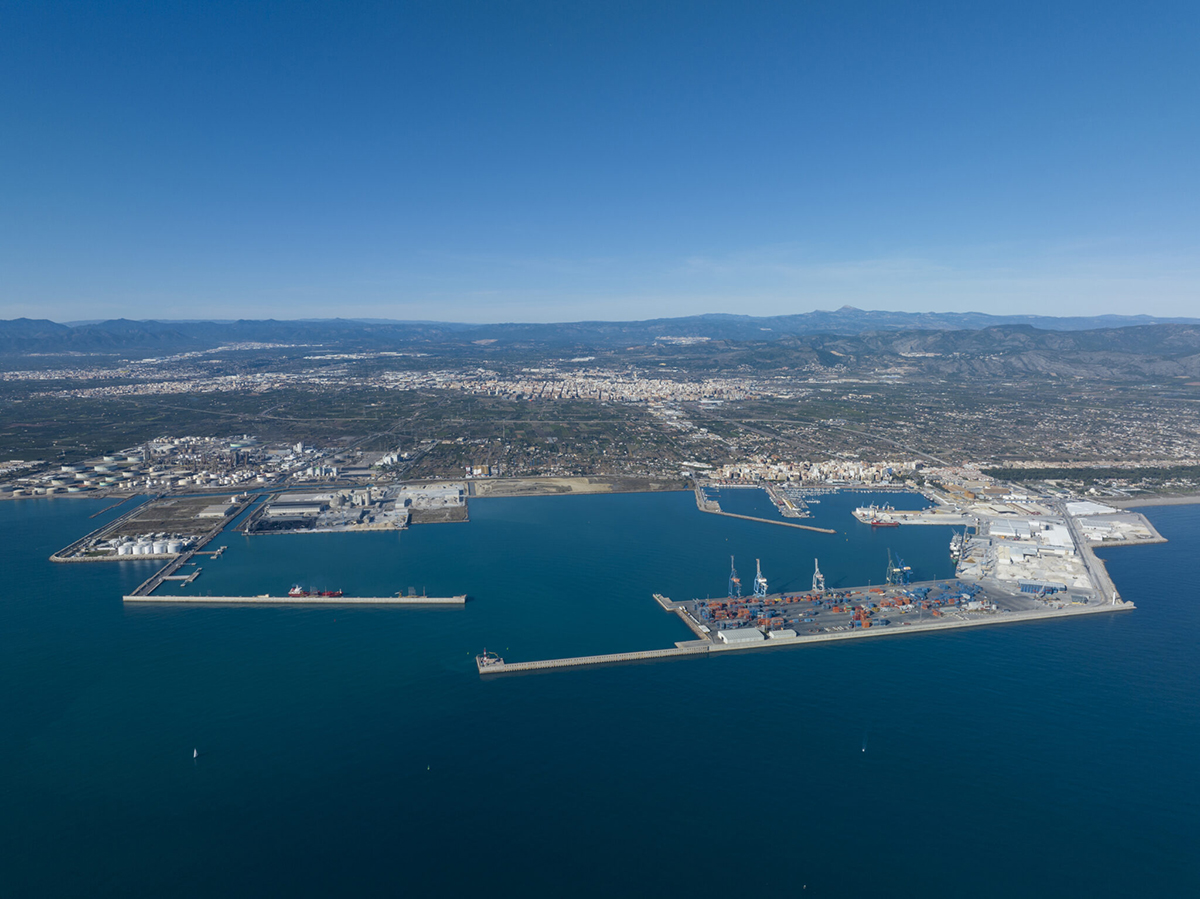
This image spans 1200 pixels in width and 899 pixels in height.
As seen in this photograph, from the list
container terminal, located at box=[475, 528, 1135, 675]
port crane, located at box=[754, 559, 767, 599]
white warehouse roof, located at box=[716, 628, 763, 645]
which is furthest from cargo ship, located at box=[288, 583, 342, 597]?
port crane, located at box=[754, 559, 767, 599]

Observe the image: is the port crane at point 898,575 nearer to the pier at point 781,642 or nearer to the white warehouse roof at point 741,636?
the pier at point 781,642

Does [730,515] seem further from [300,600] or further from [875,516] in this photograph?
[300,600]

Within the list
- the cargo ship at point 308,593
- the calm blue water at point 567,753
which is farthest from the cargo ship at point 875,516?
the cargo ship at point 308,593

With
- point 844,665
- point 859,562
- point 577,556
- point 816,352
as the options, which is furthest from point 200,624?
point 816,352

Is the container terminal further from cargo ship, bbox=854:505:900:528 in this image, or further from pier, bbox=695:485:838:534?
cargo ship, bbox=854:505:900:528

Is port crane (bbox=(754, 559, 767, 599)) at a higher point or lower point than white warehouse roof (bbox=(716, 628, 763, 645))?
higher

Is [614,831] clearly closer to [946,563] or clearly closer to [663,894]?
[663,894]
